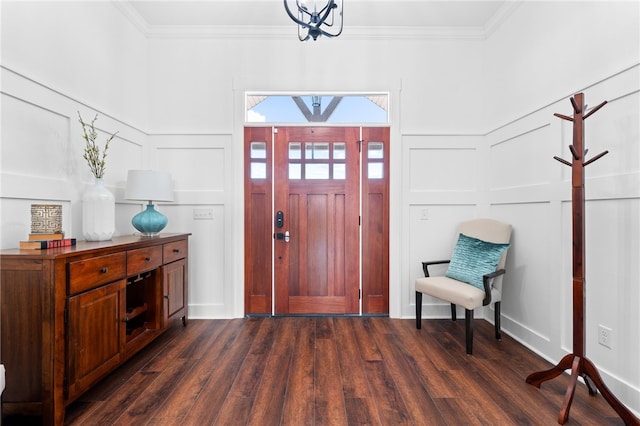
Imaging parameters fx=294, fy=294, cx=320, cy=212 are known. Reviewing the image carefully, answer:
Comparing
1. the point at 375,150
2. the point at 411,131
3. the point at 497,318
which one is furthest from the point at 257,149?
the point at 497,318

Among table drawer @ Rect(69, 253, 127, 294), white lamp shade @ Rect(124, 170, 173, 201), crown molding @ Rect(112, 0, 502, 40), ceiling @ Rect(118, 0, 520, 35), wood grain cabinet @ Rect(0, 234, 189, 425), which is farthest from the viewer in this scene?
crown molding @ Rect(112, 0, 502, 40)

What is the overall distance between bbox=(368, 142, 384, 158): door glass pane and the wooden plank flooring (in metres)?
1.79

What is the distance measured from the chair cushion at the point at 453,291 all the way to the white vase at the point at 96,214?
260cm

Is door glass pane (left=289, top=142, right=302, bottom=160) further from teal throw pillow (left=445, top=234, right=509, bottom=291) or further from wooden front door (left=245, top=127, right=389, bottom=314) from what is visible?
teal throw pillow (left=445, top=234, right=509, bottom=291)

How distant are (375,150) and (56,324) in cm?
285

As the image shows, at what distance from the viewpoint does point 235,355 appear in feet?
7.60

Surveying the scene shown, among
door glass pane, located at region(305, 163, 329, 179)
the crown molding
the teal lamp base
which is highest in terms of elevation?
the crown molding

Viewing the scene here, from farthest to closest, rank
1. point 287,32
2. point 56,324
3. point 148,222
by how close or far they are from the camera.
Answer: point 287,32, point 148,222, point 56,324

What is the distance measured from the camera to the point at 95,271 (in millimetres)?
1724

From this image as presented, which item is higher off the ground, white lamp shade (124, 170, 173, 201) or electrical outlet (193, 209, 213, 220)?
white lamp shade (124, 170, 173, 201)

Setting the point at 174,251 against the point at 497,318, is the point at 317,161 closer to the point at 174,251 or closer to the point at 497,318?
the point at 174,251

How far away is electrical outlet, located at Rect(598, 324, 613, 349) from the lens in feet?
5.99

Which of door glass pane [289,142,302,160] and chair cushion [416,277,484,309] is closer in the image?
chair cushion [416,277,484,309]

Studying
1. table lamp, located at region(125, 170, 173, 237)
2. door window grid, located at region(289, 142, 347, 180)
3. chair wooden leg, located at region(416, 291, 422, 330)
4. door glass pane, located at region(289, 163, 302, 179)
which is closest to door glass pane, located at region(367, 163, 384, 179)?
door window grid, located at region(289, 142, 347, 180)
